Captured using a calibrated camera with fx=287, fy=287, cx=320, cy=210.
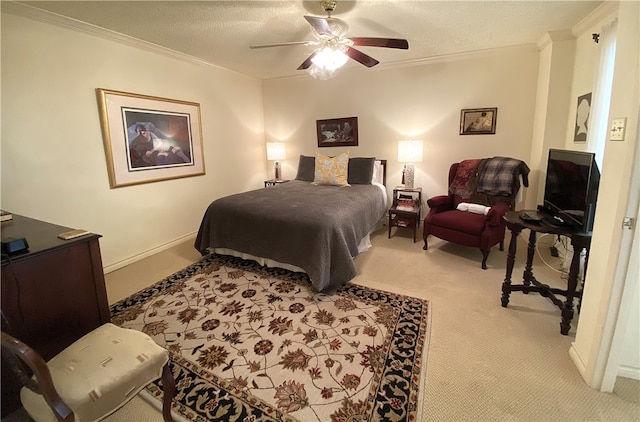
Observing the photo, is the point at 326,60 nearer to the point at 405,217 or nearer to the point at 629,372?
the point at 405,217

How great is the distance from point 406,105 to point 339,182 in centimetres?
151

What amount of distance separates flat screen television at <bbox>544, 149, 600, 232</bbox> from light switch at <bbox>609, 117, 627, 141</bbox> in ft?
1.00

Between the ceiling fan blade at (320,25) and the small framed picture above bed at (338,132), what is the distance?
2281mm

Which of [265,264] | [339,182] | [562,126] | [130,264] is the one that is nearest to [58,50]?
[130,264]

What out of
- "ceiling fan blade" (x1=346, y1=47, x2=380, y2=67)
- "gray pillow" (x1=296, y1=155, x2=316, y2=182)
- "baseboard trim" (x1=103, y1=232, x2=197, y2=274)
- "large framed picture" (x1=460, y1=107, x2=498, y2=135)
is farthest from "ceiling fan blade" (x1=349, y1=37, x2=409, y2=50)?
"baseboard trim" (x1=103, y1=232, x2=197, y2=274)

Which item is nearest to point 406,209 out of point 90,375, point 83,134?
point 90,375

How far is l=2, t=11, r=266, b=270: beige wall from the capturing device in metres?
2.39

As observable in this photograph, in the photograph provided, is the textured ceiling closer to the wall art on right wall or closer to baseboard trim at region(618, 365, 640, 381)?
the wall art on right wall

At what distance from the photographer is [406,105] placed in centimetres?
418

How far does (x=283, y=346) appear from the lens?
1.91m

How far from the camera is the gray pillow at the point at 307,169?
4488 millimetres

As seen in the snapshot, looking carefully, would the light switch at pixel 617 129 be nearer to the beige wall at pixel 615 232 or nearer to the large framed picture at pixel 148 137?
the beige wall at pixel 615 232

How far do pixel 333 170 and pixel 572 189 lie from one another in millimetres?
2669

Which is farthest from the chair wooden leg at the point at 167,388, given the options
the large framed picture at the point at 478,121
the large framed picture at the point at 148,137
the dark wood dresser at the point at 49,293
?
the large framed picture at the point at 478,121
